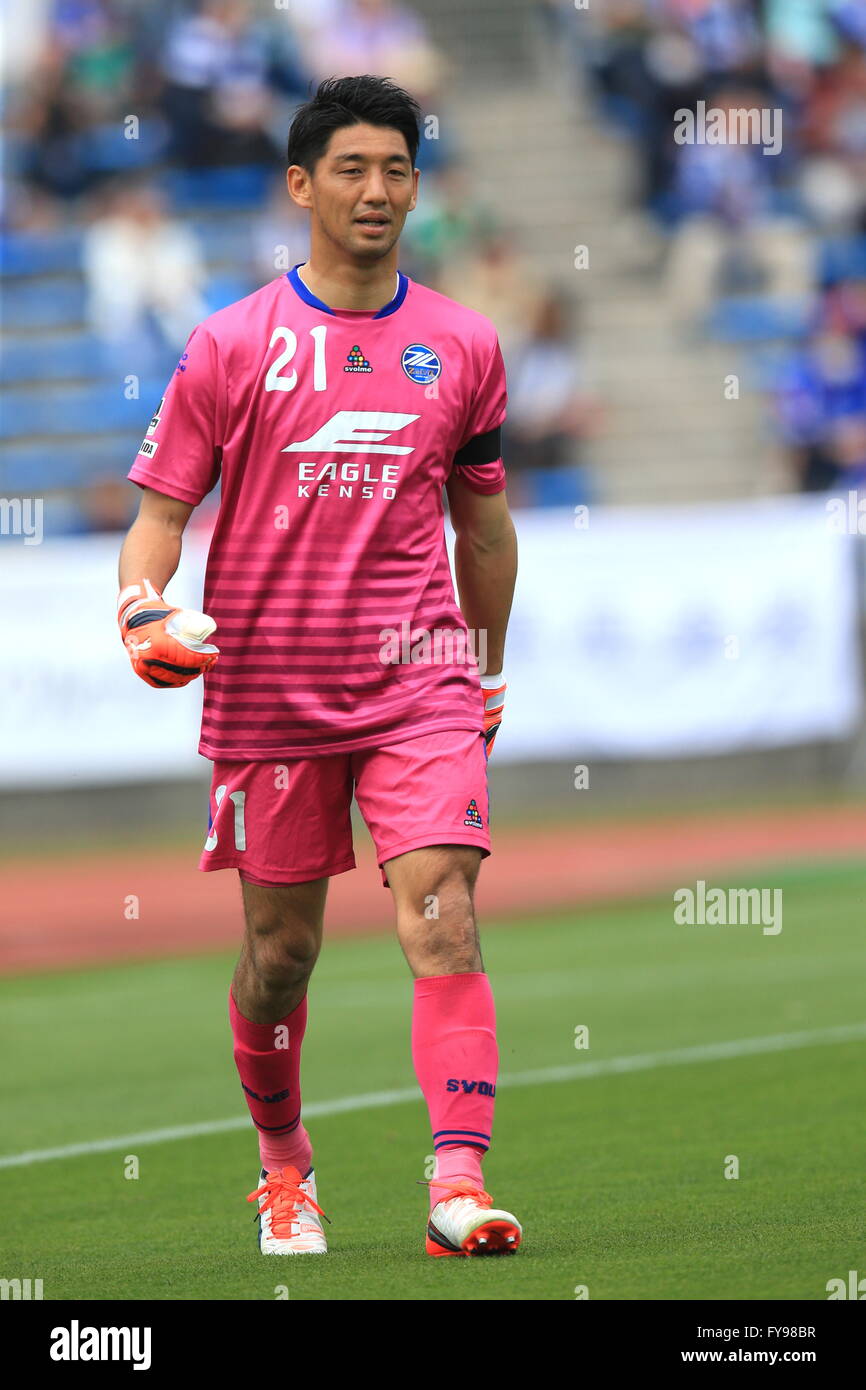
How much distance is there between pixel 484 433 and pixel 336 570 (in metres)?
0.56

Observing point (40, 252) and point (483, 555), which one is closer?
point (483, 555)

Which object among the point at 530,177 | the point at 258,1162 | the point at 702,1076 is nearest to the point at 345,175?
the point at 258,1162

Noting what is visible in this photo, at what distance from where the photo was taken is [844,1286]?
4.77 m

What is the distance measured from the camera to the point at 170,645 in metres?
5.27

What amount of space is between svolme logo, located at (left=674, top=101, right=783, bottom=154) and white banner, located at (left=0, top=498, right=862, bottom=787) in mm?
6209

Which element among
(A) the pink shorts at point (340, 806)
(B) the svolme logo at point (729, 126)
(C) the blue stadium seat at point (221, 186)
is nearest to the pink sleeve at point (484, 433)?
(A) the pink shorts at point (340, 806)

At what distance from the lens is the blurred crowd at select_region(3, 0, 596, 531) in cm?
2117

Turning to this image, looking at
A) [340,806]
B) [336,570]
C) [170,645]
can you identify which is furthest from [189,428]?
[340,806]

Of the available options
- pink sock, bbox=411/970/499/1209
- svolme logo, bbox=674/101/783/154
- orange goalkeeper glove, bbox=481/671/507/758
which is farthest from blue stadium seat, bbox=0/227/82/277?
pink sock, bbox=411/970/499/1209

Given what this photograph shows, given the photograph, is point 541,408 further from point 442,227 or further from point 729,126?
point 729,126

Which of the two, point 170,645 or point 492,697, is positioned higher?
point 492,697

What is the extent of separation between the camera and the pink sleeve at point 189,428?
18.3 ft

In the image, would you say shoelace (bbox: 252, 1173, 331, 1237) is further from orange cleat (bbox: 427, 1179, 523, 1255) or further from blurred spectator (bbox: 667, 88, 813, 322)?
blurred spectator (bbox: 667, 88, 813, 322)

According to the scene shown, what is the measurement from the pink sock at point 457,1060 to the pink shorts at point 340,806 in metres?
0.34
